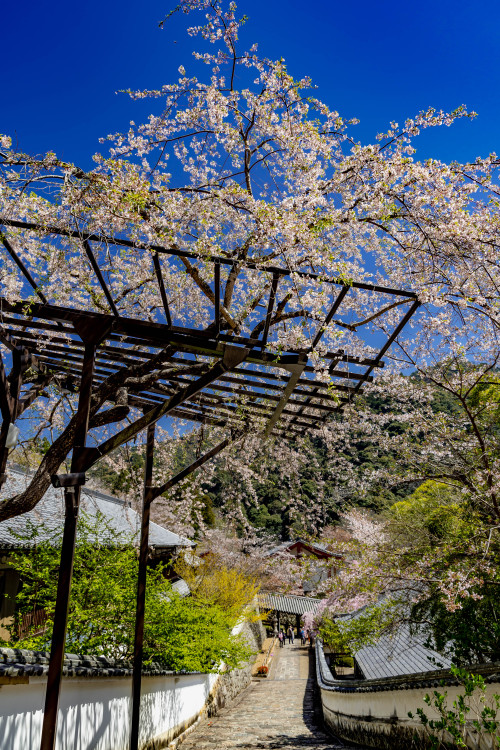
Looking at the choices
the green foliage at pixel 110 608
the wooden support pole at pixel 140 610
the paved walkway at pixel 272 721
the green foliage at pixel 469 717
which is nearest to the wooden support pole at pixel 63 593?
the wooden support pole at pixel 140 610

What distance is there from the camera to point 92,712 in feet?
15.9

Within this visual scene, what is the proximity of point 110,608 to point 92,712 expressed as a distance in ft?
4.93

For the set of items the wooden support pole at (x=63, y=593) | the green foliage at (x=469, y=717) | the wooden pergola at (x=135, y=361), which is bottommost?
the green foliage at (x=469, y=717)

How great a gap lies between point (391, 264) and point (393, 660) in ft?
27.6

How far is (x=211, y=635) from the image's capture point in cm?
770

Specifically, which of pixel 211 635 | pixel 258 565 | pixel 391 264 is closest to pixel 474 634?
pixel 211 635

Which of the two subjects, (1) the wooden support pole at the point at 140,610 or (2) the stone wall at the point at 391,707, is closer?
(2) the stone wall at the point at 391,707

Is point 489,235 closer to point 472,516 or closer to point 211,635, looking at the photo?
point 472,516

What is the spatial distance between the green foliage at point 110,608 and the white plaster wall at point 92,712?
550 millimetres

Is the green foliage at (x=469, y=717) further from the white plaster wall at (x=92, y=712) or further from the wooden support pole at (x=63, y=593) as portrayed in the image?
the white plaster wall at (x=92, y=712)

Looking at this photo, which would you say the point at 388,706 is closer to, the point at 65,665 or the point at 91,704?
the point at 91,704

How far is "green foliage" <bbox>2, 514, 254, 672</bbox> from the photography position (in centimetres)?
600

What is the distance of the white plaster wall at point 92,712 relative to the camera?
3.53 metres

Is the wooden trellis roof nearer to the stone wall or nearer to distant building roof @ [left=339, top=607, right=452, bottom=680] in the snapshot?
the stone wall
